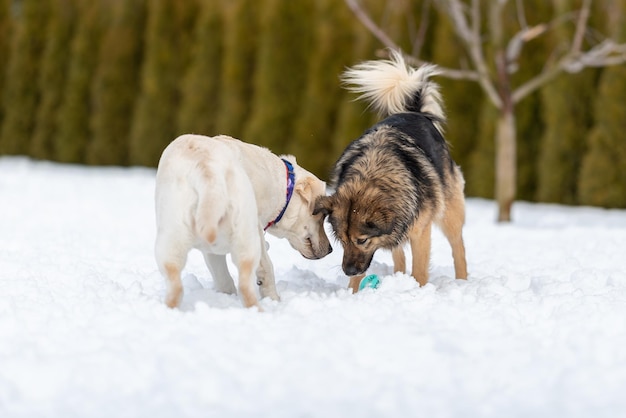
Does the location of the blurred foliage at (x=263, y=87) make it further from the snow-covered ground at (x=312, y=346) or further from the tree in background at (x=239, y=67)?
the snow-covered ground at (x=312, y=346)

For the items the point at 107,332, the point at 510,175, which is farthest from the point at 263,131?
the point at 107,332

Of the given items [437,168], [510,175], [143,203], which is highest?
[437,168]

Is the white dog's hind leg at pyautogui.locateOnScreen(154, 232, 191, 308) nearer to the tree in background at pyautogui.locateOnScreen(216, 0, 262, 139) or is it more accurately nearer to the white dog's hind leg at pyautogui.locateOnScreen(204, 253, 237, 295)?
the white dog's hind leg at pyautogui.locateOnScreen(204, 253, 237, 295)

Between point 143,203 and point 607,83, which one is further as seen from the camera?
point 143,203

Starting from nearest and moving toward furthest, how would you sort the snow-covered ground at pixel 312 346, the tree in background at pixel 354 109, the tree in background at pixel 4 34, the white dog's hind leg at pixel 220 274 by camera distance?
the snow-covered ground at pixel 312 346 → the white dog's hind leg at pixel 220 274 → the tree in background at pixel 354 109 → the tree in background at pixel 4 34

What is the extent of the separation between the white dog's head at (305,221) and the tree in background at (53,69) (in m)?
12.6

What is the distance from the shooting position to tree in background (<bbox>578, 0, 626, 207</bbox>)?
9844mm

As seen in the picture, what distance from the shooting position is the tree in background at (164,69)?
14633 mm

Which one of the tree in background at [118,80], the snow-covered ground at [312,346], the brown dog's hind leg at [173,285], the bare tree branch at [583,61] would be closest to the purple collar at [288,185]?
the snow-covered ground at [312,346]

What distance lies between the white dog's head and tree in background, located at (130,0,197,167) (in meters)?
9.86

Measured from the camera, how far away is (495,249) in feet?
24.1

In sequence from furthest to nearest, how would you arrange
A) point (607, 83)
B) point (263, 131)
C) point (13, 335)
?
point (263, 131)
point (607, 83)
point (13, 335)

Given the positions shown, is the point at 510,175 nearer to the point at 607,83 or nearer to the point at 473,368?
the point at 607,83

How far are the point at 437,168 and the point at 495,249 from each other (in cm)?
207
